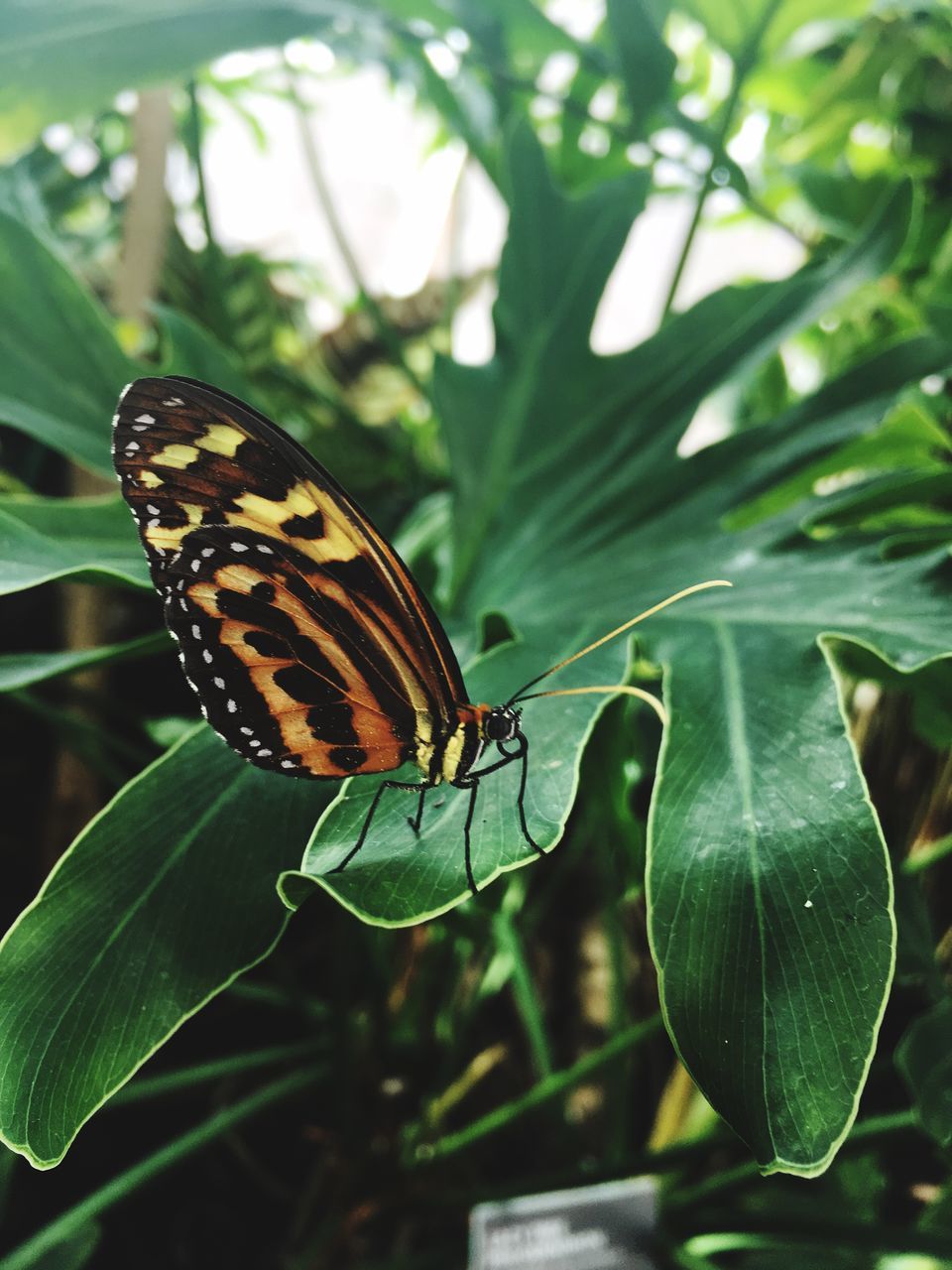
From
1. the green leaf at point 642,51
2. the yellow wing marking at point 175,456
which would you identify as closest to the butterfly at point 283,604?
the yellow wing marking at point 175,456

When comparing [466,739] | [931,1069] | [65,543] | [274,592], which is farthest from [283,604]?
[931,1069]

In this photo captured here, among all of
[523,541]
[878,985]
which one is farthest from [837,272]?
[878,985]

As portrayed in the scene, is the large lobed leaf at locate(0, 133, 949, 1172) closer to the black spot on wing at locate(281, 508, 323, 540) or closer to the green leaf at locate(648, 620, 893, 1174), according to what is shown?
the green leaf at locate(648, 620, 893, 1174)

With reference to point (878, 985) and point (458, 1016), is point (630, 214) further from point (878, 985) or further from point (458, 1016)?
point (458, 1016)

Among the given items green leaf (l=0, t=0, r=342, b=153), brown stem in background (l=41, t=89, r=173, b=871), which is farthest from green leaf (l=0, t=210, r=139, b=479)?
brown stem in background (l=41, t=89, r=173, b=871)

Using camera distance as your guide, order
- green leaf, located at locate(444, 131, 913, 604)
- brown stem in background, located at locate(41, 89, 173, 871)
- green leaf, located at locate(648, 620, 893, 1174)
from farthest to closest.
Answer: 1. brown stem in background, located at locate(41, 89, 173, 871)
2. green leaf, located at locate(444, 131, 913, 604)
3. green leaf, located at locate(648, 620, 893, 1174)

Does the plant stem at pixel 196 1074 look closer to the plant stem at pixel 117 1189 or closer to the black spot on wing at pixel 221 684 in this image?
the plant stem at pixel 117 1189
